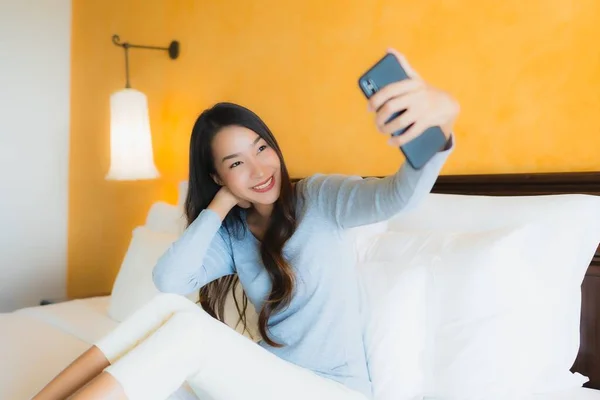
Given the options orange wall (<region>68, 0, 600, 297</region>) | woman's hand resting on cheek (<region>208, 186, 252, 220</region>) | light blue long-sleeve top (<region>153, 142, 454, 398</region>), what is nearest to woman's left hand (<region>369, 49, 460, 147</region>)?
light blue long-sleeve top (<region>153, 142, 454, 398</region>)

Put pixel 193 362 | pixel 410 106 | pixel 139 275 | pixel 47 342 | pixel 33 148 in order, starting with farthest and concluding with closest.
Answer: pixel 33 148, pixel 139 275, pixel 47 342, pixel 193 362, pixel 410 106

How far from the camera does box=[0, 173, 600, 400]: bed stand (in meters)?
1.32

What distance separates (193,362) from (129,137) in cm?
156

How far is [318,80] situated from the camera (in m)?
1.96

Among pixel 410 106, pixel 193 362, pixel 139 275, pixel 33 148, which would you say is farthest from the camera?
pixel 33 148

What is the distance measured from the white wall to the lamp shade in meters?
0.74

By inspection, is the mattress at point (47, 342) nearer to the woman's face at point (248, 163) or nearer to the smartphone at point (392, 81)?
the woman's face at point (248, 163)

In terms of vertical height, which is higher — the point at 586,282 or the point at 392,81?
the point at 392,81

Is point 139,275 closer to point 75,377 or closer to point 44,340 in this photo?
point 44,340

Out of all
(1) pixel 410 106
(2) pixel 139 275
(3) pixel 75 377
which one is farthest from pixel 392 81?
(2) pixel 139 275

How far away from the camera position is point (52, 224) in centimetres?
295

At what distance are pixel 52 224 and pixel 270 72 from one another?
5.25ft

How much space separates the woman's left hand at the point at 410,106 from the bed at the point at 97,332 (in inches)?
26.5

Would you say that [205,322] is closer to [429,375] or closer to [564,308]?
[429,375]
